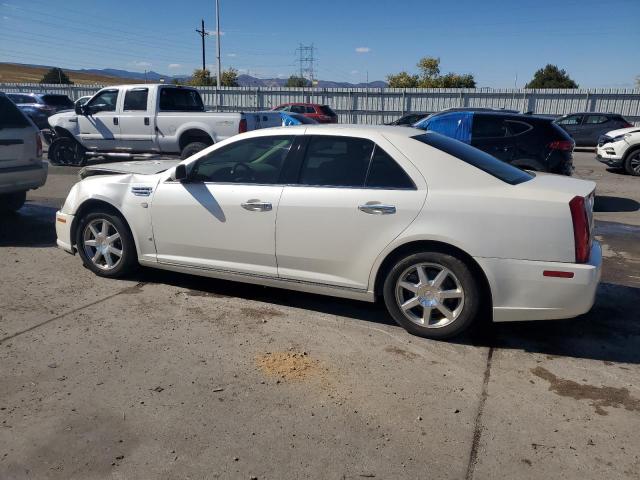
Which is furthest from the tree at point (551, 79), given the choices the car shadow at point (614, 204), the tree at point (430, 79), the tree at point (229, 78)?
the car shadow at point (614, 204)

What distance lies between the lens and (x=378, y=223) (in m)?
3.95

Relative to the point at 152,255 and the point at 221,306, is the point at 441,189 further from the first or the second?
the point at 152,255

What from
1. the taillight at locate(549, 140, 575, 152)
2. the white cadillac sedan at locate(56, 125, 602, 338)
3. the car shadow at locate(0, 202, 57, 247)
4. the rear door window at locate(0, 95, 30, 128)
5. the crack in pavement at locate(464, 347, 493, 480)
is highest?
the rear door window at locate(0, 95, 30, 128)

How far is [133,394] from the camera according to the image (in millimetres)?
3229

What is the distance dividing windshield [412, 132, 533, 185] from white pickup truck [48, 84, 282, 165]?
703 centimetres

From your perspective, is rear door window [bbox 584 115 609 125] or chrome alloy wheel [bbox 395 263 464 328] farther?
rear door window [bbox 584 115 609 125]

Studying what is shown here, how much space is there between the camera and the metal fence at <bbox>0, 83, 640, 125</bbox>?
26797 millimetres

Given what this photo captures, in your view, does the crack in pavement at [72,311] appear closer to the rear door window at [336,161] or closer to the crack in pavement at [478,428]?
the rear door window at [336,161]

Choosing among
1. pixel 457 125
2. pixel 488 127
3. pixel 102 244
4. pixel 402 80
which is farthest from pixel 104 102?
pixel 402 80

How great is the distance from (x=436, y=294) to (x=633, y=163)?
12.0 m

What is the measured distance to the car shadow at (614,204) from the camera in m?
9.47

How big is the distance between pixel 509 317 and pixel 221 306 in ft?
7.78

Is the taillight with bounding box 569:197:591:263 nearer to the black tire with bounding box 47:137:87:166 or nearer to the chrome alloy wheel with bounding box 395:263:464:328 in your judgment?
the chrome alloy wheel with bounding box 395:263:464:328

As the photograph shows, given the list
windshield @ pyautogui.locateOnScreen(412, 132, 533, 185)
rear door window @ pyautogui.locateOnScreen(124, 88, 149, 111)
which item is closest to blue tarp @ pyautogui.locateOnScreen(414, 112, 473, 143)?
windshield @ pyautogui.locateOnScreen(412, 132, 533, 185)
